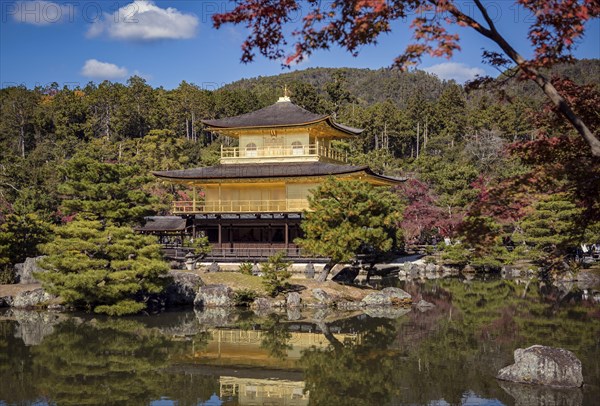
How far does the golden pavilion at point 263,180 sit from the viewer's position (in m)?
31.8

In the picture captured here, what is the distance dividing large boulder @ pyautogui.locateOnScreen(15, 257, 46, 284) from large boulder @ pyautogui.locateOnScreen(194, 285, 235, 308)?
663cm

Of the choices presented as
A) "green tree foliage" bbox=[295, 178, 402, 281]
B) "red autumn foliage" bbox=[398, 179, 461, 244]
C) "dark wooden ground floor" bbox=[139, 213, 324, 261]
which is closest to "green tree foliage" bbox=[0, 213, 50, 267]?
"dark wooden ground floor" bbox=[139, 213, 324, 261]

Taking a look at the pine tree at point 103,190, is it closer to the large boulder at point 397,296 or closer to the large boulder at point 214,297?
the large boulder at point 214,297

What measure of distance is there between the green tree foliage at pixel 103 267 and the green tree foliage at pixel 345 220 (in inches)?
269

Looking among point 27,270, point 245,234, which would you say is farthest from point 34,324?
point 245,234

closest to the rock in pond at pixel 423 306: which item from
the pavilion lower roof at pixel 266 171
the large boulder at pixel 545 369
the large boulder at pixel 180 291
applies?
the pavilion lower roof at pixel 266 171

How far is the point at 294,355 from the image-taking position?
662 inches

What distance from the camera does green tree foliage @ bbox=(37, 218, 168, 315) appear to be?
70.3 ft

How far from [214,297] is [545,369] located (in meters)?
14.5

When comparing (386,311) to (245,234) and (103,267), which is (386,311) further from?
(245,234)

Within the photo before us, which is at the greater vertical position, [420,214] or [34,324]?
[420,214]

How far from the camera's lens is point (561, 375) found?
42.7 ft

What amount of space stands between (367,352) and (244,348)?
11.1 ft

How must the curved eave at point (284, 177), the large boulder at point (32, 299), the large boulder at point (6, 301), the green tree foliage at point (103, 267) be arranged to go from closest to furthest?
the green tree foliage at point (103, 267), the large boulder at point (32, 299), the large boulder at point (6, 301), the curved eave at point (284, 177)
